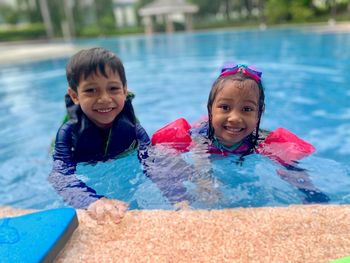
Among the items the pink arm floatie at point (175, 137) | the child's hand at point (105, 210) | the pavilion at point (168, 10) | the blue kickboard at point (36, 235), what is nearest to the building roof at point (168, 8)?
the pavilion at point (168, 10)

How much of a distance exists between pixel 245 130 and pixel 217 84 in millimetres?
389

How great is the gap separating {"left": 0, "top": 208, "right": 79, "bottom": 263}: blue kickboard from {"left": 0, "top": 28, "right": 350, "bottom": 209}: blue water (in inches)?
28.5

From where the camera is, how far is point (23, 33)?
95.7ft

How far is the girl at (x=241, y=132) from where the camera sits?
2428 millimetres

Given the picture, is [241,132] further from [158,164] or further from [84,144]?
[84,144]

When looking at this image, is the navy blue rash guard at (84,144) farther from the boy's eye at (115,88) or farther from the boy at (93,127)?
the boy's eye at (115,88)

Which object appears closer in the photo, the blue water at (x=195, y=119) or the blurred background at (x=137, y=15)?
the blue water at (x=195, y=119)

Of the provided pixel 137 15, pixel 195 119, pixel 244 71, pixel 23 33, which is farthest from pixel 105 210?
pixel 137 15

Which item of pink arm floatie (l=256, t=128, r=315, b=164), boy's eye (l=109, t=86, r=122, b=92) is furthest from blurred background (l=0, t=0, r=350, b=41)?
boy's eye (l=109, t=86, r=122, b=92)

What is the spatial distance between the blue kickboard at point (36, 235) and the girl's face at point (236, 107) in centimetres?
120

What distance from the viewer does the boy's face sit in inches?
97.7

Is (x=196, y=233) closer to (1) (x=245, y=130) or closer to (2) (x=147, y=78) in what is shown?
(1) (x=245, y=130)

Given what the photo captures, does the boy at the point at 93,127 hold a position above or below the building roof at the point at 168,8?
below

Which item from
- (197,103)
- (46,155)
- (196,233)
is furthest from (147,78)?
(196,233)
